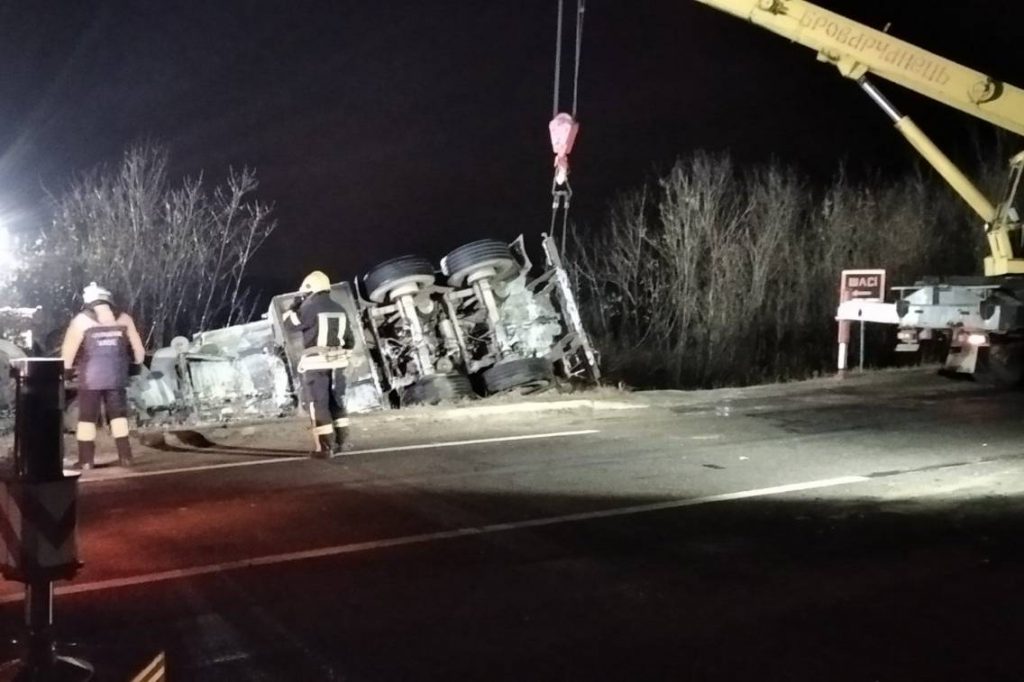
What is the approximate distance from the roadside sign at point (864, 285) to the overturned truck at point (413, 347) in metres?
7.33

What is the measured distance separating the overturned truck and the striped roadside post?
343 inches

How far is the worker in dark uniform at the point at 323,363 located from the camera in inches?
394

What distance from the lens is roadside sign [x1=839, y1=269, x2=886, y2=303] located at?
19797mm

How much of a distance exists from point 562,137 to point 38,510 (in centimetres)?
1088

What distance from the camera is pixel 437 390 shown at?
1388cm

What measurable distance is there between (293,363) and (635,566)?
8163 millimetres

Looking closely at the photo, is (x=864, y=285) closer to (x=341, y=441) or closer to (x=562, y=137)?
(x=562, y=137)

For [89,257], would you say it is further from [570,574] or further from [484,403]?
[570,574]

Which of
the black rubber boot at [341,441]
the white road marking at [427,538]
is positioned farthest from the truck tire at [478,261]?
the white road marking at [427,538]

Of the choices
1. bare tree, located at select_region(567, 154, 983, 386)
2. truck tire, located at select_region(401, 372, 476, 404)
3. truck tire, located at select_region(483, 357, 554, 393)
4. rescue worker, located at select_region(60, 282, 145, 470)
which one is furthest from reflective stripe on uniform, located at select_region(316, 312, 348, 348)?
bare tree, located at select_region(567, 154, 983, 386)

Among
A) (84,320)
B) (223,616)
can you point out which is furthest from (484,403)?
(223,616)

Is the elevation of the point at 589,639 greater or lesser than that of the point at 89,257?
lesser

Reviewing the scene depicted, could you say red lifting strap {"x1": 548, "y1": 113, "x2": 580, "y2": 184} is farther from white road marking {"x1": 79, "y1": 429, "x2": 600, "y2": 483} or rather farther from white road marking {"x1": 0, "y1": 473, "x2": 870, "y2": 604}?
white road marking {"x1": 0, "y1": 473, "x2": 870, "y2": 604}

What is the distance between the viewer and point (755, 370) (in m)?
25.7
